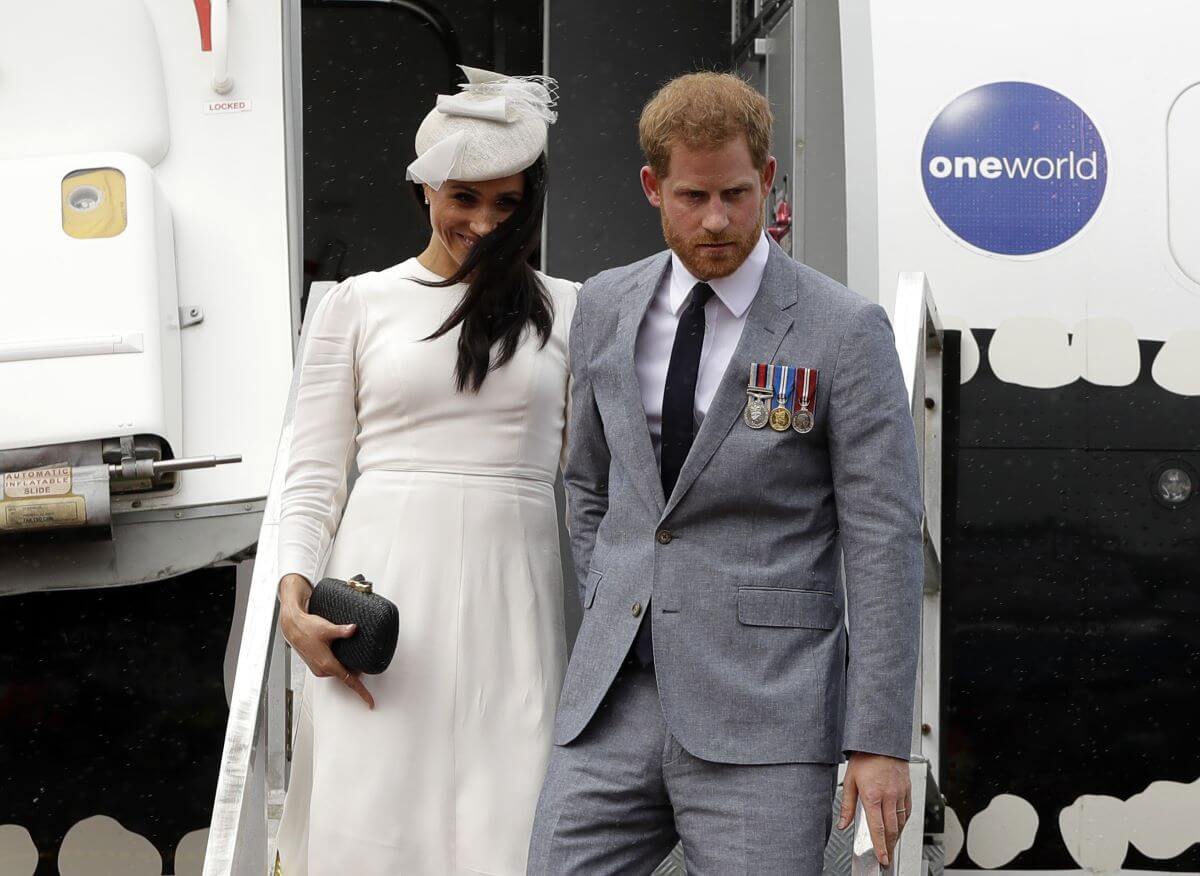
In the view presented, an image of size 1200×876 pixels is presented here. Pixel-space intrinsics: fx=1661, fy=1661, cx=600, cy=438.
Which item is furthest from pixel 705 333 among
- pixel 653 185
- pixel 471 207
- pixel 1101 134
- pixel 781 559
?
pixel 1101 134

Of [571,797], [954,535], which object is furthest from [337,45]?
[571,797]

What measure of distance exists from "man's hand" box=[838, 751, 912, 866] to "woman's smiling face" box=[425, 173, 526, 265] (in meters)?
0.91

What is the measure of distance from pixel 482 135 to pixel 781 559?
2.48 ft

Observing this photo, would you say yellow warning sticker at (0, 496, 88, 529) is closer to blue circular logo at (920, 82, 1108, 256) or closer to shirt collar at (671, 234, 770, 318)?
shirt collar at (671, 234, 770, 318)

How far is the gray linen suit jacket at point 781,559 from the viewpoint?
1946 mm

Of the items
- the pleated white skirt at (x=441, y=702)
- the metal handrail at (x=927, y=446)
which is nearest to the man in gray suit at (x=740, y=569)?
the pleated white skirt at (x=441, y=702)

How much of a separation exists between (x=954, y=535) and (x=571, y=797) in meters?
1.87

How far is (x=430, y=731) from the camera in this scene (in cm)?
225

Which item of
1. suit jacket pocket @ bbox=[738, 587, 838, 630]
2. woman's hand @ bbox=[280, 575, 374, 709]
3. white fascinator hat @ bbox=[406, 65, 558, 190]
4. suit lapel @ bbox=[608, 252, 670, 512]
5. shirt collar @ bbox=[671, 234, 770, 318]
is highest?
white fascinator hat @ bbox=[406, 65, 558, 190]

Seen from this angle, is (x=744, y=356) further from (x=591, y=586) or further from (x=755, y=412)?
(x=591, y=586)

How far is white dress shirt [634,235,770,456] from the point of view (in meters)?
2.05

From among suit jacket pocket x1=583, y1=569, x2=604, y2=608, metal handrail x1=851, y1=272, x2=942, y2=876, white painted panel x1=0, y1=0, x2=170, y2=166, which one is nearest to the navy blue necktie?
suit jacket pocket x1=583, y1=569, x2=604, y2=608

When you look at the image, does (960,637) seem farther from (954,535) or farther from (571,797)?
(571,797)

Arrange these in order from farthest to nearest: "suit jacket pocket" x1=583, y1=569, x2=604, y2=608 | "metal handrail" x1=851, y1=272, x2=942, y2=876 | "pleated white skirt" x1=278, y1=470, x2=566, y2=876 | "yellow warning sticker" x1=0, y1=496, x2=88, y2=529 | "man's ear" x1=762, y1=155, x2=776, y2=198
Answer: 1. "yellow warning sticker" x1=0, y1=496, x2=88, y2=529
2. "metal handrail" x1=851, y1=272, x2=942, y2=876
3. "pleated white skirt" x1=278, y1=470, x2=566, y2=876
4. "suit jacket pocket" x1=583, y1=569, x2=604, y2=608
5. "man's ear" x1=762, y1=155, x2=776, y2=198
